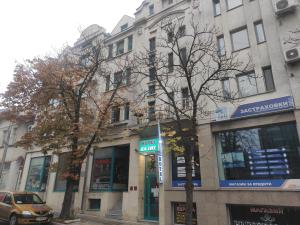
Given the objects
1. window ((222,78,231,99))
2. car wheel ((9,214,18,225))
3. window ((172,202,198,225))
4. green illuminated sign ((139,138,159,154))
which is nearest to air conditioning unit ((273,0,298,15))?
window ((222,78,231,99))

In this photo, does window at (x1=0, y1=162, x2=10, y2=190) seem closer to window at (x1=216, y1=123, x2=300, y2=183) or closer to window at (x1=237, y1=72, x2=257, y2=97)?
window at (x1=216, y1=123, x2=300, y2=183)

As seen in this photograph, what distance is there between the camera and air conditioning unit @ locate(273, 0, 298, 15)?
1223 cm

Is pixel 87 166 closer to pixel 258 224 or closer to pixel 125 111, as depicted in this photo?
pixel 125 111

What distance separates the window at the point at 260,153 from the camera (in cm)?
1098

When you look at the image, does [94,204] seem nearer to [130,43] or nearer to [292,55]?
[130,43]

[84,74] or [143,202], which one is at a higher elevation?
[84,74]

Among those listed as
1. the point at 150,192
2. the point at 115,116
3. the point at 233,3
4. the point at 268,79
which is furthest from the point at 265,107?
the point at 115,116

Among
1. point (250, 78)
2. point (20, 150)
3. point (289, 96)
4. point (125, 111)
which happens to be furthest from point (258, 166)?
point (20, 150)

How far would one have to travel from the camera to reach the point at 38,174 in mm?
23250

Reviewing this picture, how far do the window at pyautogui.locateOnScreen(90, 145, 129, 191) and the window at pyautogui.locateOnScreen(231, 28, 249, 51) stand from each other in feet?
33.8

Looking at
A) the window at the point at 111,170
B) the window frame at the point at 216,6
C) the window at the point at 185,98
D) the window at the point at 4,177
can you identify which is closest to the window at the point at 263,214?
the window at the point at 185,98

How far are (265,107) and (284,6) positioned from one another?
17.6 ft

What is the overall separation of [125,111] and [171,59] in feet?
17.6

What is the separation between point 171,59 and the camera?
682 inches
